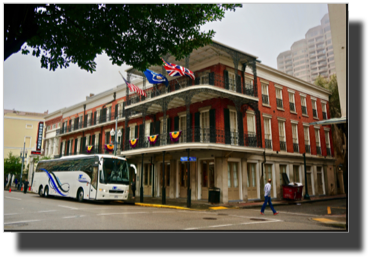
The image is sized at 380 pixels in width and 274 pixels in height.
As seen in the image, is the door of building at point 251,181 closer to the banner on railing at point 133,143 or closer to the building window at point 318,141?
the banner on railing at point 133,143

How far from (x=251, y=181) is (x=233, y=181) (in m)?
1.95

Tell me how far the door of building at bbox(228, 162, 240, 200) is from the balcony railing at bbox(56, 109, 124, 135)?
13360 mm

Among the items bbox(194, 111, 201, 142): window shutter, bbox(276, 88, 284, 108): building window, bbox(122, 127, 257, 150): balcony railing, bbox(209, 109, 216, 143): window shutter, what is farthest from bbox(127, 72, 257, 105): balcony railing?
bbox(276, 88, 284, 108): building window

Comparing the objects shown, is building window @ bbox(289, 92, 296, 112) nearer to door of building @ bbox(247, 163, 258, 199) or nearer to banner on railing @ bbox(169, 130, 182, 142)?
door of building @ bbox(247, 163, 258, 199)

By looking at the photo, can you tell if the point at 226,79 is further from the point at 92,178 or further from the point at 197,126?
A: the point at 92,178

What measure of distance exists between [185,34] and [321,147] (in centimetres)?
2167

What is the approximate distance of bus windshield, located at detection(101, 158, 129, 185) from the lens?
16344mm

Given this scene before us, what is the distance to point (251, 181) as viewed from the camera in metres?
19.6

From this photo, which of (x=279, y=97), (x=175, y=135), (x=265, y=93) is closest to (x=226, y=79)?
(x=265, y=93)

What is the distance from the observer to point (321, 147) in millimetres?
25500

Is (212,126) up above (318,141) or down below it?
below
